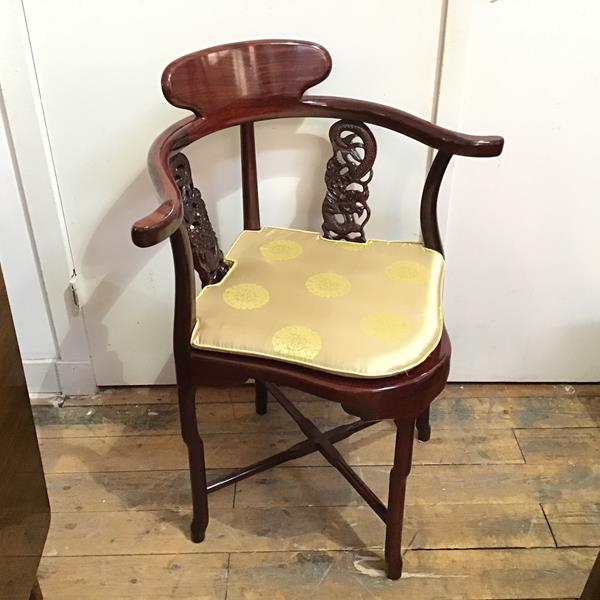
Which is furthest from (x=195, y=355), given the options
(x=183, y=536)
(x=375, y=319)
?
(x=183, y=536)

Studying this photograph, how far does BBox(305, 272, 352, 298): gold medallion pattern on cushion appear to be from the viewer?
1.36 m

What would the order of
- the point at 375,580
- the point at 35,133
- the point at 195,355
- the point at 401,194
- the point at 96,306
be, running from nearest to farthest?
1. the point at 195,355
2. the point at 375,580
3. the point at 35,133
4. the point at 401,194
5. the point at 96,306

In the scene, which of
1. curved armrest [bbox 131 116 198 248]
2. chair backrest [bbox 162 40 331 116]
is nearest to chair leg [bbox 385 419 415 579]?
curved armrest [bbox 131 116 198 248]

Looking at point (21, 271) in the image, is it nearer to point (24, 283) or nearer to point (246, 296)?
point (24, 283)

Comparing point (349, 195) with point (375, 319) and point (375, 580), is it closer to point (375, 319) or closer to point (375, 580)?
point (375, 319)

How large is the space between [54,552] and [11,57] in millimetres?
969

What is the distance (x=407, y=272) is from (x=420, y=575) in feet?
1.89

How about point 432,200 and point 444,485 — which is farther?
point 444,485

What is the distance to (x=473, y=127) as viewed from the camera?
157 centimetres

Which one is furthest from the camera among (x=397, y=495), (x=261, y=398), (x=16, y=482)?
(x=261, y=398)

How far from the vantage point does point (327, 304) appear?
1.33 meters

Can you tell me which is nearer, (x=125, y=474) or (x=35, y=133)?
(x=35, y=133)

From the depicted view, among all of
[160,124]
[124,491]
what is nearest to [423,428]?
[124,491]

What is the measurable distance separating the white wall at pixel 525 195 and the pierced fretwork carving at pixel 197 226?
54cm
